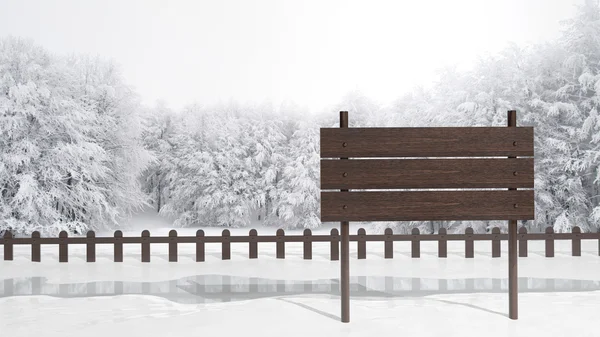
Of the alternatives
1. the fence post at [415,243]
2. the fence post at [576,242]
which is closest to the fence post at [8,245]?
the fence post at [415,243]

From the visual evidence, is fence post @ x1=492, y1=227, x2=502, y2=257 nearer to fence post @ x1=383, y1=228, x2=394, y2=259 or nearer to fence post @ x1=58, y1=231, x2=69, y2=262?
fence post @ x1=383, y1=228, x2=394, y2=259

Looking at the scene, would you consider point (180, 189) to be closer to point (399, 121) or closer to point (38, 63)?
point (38, 63)

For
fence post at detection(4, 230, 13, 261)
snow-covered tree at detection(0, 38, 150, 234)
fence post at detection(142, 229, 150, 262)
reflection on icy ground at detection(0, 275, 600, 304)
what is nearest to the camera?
reflection on icy ground at detection(0, 275, 600, 304)

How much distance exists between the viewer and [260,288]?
838 cm

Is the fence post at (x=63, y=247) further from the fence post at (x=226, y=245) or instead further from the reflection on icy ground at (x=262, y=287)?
the fence post at (x=226, y=245)

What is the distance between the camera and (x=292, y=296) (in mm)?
7777

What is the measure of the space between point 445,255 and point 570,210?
25.7 feet

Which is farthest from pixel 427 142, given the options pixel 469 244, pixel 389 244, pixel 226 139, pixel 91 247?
pixel 226 139

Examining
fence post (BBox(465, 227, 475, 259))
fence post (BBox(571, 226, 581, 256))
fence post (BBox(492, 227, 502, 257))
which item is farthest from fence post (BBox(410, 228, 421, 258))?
fence post (BBox(571, 226, 581, 256))

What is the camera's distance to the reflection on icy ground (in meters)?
7.91

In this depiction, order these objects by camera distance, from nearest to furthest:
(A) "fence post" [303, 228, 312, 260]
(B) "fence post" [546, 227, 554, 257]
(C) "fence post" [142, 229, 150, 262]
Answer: (C) "fence post" [142, 229, 150, 262] < (A) "fence post" [303, 228, 312, 260] < (B) "fence post" [546, 227, 554, 257]

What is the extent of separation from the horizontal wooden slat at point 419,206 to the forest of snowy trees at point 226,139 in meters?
11.4

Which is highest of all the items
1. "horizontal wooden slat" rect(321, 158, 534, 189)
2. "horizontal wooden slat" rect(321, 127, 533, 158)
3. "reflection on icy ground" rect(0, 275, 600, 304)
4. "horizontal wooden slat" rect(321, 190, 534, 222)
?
"horizontal wooden slat" rect(321, 127, 533, 158)

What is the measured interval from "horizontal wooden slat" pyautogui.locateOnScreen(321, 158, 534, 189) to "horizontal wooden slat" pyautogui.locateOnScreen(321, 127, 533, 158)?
3.2 inches
